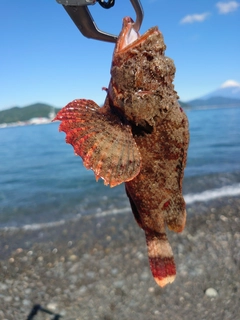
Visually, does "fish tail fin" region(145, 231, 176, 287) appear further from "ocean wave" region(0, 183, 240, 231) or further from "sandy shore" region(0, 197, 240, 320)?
"ocean wave" region(0, 183, 240, 231)

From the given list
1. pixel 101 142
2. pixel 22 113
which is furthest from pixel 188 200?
pixel 22 113

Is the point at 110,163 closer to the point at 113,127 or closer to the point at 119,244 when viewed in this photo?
the point at 113,127

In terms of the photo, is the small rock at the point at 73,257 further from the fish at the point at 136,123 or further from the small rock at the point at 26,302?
the fish at the point at 136,123

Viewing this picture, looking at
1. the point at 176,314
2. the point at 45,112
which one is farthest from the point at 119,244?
the point at 45,112

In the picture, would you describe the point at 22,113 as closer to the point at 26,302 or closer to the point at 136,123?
the point at 26,302

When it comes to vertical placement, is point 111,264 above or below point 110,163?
below

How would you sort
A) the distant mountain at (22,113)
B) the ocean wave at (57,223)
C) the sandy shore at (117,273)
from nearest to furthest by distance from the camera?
the sandy shore at (117,273) < the ocean wave at (57,223) < the distant mountain at (22,113)

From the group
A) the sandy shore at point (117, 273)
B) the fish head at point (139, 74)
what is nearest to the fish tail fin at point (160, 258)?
the fish head at point (139, 74)

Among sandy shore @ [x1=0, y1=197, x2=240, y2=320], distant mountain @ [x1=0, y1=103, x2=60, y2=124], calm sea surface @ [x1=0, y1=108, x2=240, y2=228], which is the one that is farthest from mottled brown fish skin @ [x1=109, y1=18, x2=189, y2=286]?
distant mountain @ [x1=0, y1=103, x2=60, y2=124]
